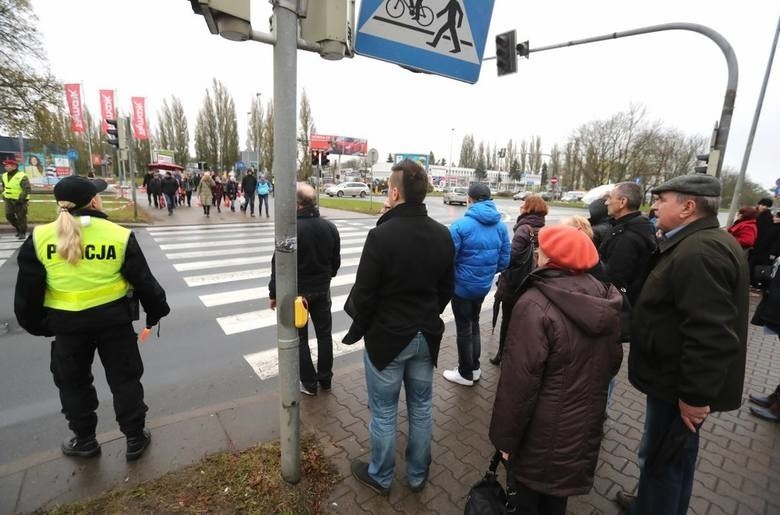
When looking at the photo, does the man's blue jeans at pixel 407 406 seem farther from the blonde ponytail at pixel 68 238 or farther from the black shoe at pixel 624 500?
the blonde ponytail at pixel 68 238

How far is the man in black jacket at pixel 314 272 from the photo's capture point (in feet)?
11.2

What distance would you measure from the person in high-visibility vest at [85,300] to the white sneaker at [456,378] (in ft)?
9.03

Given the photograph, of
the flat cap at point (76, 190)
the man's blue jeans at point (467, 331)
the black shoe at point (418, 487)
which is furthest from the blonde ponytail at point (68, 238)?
the man's blue jeans at point (467, 331)

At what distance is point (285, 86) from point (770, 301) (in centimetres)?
477

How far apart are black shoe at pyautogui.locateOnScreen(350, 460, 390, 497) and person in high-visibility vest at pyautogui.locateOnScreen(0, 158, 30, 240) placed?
473 inches

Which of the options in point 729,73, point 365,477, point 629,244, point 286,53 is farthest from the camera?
point 729,73

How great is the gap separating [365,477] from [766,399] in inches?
166

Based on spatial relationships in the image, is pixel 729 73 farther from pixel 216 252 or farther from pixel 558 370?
pixel 216 252

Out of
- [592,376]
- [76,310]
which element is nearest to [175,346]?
[76,310]

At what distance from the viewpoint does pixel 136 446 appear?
9.05 ft

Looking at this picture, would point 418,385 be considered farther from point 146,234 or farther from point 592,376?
point 146,234

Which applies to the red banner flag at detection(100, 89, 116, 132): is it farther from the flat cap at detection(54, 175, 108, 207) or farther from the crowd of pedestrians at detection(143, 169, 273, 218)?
the flat cap at detection(54, 175, 108, 207)

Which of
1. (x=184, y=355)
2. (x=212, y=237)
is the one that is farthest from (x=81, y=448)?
(x=212, y=237)

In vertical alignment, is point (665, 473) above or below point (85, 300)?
below
